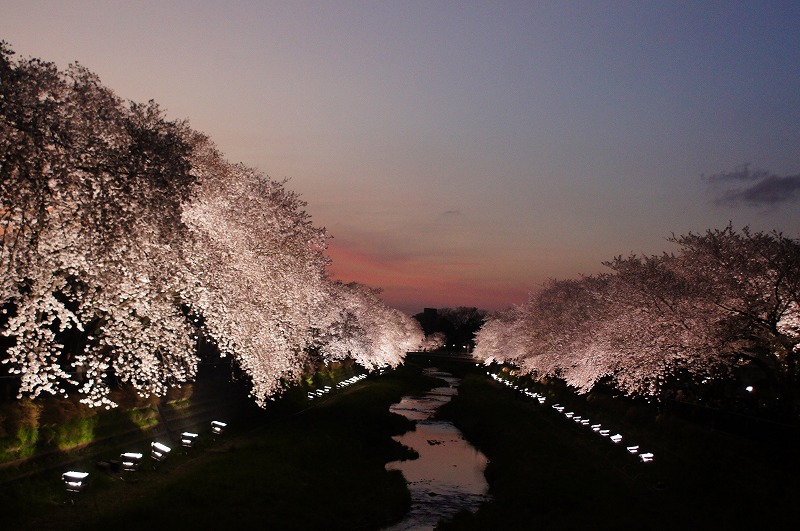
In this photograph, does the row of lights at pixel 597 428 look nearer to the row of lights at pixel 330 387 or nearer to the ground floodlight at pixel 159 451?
the row of lights at pixel 330 387

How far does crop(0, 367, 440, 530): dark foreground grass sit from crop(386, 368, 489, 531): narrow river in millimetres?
868

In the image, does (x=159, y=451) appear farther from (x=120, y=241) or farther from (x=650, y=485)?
(x=650, y=485)

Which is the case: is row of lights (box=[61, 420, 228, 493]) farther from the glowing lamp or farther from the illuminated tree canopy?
the illuminated tree canopy

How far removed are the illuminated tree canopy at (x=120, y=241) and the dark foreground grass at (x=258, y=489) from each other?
3014 millimetres

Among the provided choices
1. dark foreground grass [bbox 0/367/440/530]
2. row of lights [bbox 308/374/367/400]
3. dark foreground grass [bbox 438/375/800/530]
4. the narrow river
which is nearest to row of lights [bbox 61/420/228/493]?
dark foreground grass [bbox 0/367/440/530]

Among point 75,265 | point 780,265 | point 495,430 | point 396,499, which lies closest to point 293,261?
point 396,499

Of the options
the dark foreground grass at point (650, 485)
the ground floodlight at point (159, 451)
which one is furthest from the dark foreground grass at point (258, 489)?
the dark foreground grass at point (650, 485)

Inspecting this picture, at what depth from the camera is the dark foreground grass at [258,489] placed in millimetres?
18359

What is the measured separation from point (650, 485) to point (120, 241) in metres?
22.0

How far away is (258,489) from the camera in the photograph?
24.2 m

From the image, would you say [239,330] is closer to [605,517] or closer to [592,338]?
[605,517]

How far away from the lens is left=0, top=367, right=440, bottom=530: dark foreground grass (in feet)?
60.2

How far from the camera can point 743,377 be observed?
62.4 meters

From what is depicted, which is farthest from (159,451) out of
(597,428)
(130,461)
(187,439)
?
(597,428)
